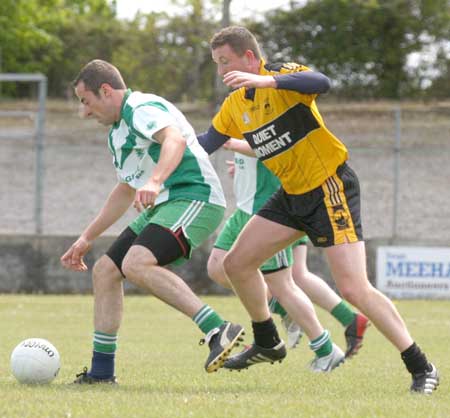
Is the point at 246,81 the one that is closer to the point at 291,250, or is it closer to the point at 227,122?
the point at 227,122

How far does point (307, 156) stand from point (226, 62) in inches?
28.7

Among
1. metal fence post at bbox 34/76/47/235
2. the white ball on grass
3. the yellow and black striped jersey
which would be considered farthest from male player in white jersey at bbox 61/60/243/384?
metal fence post at bbox 34/76/47/235

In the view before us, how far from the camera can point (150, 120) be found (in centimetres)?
670

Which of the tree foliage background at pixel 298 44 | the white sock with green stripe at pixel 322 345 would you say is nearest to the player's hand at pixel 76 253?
the white sock with green stripe at pixel 322 345

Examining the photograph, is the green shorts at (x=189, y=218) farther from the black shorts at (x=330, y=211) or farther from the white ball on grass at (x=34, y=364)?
the white ball on grass at (x=34, y=364)

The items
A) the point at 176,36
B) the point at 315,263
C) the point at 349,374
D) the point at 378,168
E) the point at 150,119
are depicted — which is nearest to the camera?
the point at 150,119

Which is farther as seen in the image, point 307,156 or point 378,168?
point 378,168

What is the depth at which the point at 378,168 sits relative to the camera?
81.5ft

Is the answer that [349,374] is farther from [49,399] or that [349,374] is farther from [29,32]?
[29,32]

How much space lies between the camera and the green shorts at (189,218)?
6719 mm

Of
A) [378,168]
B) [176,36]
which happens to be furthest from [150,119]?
[176,36]

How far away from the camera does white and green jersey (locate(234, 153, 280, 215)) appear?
9539 millimetres

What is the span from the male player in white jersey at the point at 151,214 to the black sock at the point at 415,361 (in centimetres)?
97

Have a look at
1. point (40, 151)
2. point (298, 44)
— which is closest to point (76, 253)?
point (40, 151)
